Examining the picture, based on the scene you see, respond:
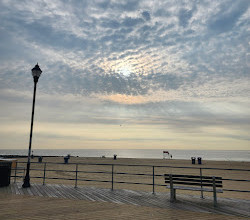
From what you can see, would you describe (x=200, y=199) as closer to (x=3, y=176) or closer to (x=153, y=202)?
(x=153, y=202)

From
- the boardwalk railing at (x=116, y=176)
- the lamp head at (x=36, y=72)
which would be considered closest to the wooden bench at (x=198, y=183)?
the boardwalk railing at (x=116, y=176)

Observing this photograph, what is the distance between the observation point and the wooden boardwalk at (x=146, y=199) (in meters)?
6.31

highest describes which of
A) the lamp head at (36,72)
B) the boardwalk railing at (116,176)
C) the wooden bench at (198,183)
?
the lamp head at (36,72)

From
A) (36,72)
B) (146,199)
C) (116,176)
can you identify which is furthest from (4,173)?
→ (116,176)

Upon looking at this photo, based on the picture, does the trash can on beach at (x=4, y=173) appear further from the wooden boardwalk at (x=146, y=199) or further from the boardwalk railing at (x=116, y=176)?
the wooden boardwalk at (x=146, y=199)

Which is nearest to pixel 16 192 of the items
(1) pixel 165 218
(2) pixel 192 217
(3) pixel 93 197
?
(3) pixel 93 197

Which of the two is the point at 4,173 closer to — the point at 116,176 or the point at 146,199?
the point at 146,199

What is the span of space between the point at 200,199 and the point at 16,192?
701cm

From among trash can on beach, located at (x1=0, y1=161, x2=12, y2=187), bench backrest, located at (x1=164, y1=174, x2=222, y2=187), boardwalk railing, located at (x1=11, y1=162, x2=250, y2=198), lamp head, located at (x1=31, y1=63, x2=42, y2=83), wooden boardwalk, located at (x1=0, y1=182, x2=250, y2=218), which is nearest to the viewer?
wooden boardwalk, located at (x1=0, y1=182, x2=250, y2=218)

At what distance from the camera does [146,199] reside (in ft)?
24.6

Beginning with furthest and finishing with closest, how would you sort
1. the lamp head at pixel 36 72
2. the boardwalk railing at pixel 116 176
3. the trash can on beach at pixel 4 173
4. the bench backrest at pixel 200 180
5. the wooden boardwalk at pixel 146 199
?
the lamp head at pixel 36 72 → the trash can on beach at pixel 4 173 → the boardwalk railing at pixel 116 176 → the bench backrest at pixel 200 180 → the wooden boardwalk at pixel 146 199

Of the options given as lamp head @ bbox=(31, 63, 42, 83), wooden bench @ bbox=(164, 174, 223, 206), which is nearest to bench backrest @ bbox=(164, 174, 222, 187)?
wooden bench @ bbox=(164, 174, 223, 206)

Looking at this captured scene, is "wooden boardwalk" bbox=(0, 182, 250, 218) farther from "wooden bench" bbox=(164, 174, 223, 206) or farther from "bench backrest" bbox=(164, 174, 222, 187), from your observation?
"bench backrest" bbox=(164, 174, 222, 187)

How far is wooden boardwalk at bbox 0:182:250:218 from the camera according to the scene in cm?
631
